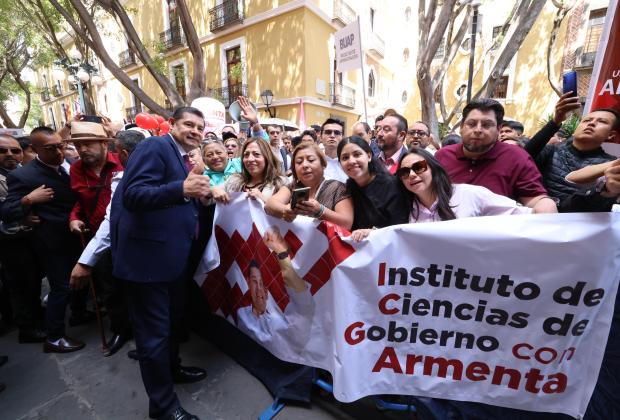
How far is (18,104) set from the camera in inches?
1556

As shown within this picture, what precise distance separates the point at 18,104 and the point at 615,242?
184ft

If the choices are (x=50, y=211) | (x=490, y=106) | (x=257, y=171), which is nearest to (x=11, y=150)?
(x=50, y=211)

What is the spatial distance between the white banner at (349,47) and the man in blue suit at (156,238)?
5.39 meters

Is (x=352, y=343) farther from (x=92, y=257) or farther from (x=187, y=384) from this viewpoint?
(x=92, y=257)

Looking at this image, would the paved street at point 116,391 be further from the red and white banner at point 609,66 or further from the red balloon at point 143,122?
the red balloon at point 143,122

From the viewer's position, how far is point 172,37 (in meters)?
16.6

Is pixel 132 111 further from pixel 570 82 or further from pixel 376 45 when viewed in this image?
pixel 570 82

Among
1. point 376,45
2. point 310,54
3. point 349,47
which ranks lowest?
point 349,47

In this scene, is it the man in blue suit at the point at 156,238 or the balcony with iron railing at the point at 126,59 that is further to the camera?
the balcony with iron railing at the point at 126,59

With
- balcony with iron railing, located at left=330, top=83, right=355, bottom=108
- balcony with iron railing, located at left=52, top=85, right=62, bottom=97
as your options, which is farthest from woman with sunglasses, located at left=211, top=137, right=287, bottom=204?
balcony with iron railing, located at left=52, top=85, right=62, bottom=97

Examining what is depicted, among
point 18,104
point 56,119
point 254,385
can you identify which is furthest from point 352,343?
point 18,104

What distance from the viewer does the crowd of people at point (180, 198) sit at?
187 cm

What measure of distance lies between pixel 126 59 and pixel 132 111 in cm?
334

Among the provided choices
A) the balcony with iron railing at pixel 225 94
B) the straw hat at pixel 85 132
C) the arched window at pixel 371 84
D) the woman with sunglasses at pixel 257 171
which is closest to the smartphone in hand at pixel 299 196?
the woman with sunglasses at pixel 257 171
